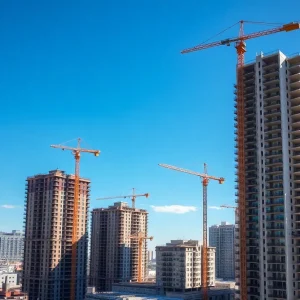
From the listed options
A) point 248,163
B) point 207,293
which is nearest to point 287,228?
point 248,163

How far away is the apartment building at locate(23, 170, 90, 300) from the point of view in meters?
188

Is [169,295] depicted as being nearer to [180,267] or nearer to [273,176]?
[180,267]

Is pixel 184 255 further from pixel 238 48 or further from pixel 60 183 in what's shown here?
pixel 238 48

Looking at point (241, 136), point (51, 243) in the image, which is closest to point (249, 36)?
point (241, 136)

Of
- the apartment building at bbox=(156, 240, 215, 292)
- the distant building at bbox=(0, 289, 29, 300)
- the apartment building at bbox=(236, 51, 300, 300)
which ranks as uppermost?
the apartment building at bbox=(236, 51, 300, 300)

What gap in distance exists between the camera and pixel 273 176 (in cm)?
12669

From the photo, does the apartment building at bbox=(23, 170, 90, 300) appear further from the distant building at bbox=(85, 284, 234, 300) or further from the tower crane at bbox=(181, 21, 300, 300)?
the tower crane at bbox=(181, 21, 300, 300)

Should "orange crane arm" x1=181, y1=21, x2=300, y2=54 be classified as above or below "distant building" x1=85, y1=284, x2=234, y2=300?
above

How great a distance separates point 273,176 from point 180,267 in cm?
7696

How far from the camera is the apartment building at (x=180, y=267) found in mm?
188375

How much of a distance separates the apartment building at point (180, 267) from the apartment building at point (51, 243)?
32837 mm

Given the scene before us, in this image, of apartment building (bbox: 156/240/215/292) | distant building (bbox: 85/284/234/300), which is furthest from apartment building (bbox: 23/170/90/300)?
apartment building (bbox: 156/240/215/292)

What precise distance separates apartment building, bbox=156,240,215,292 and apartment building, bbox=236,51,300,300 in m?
62.1

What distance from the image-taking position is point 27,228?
7859 inches
